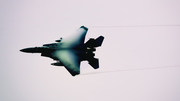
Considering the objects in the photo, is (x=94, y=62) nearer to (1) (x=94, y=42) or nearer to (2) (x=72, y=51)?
(1) (x=94, y=42)

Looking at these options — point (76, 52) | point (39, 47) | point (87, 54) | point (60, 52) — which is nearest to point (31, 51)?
point (39, 47)

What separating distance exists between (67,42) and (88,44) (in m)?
2.81

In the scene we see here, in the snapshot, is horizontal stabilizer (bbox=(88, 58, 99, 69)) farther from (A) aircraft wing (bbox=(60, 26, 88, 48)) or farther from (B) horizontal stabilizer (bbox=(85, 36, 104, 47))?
(A) aircraft wing (bbox=(60, 26, 88, 48))

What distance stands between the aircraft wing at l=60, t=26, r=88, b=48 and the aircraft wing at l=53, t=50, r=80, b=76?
0.88m

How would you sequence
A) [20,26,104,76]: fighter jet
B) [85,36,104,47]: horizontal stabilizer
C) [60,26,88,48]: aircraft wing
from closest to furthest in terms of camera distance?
[20,26,104,76]: fighter jet
[60,26,88,48]: aircraft wing
[85,36,104,47]: horizontal stabilizer

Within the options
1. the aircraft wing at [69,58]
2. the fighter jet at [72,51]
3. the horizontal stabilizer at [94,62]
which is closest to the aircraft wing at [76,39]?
the fighter jet at [72,51]

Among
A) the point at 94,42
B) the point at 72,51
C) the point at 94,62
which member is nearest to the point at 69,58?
the point at 72,51

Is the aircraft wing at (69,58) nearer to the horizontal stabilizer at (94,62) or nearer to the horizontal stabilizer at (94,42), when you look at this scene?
the horizontal stabilizer at (94,62)

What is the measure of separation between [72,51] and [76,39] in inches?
73.7

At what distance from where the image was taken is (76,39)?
22969 mm

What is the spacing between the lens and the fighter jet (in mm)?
21422

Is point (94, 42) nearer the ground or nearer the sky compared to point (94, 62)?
nearer the sky

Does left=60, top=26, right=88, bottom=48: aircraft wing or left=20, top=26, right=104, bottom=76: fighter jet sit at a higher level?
left=60, top=26, right=88, bottom=48: aircraft wing

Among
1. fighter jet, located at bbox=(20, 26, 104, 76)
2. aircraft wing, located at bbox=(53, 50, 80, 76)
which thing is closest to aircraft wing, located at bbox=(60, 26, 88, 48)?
fighter jet, located at bbox=(20, 26, 104, 76)
